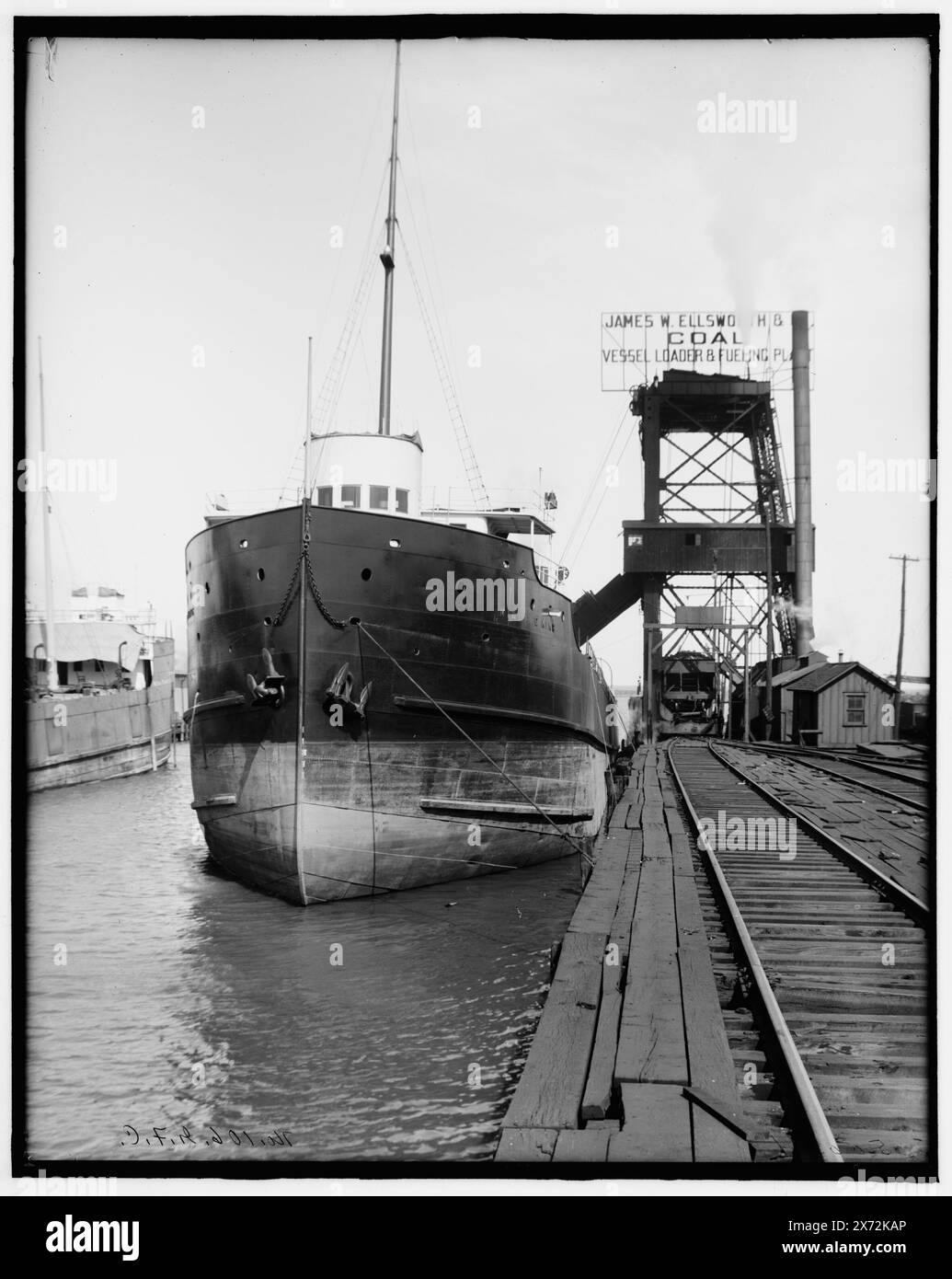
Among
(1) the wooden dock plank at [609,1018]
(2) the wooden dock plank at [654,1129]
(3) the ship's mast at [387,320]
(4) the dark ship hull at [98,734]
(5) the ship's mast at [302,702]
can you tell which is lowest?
(4) the dark ship hull at [98,734]

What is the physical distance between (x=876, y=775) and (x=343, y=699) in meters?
13.6

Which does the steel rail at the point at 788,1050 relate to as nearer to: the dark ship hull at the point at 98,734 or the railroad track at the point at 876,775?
the railroad track at the point at 876,775

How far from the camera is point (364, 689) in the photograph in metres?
10.8

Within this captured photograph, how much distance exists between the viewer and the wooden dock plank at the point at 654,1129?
3777 millimetres

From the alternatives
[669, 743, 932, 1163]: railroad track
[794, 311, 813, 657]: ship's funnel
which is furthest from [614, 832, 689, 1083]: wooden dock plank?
[794, 311, 813, 657]: ship's funnel

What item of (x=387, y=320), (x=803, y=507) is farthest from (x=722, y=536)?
(x=387, y=320)

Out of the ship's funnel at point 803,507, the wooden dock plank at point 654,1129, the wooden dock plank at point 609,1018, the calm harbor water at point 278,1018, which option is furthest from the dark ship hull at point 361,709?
the ship's funnel at point 803,507

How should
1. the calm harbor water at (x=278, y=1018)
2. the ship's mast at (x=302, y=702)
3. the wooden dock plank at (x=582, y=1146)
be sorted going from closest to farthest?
the wooden dock plank at (x=582, y=1146), the calm harbor water at (x=278, y=1018), the ship's mast at (x=302, y=702)

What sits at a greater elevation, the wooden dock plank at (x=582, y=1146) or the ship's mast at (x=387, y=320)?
the ship's mast at (x=387, y=320)

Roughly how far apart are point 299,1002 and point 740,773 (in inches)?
565

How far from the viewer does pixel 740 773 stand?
19.8m

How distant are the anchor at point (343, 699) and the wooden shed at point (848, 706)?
830 inches

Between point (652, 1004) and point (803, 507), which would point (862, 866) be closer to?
point (652, 1004)
